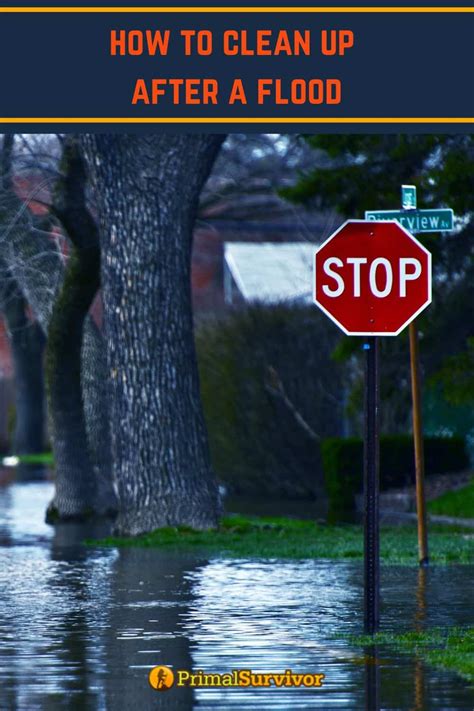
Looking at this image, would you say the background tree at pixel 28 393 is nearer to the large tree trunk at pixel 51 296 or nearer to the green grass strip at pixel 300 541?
the large tree trunk at pixel 51 296

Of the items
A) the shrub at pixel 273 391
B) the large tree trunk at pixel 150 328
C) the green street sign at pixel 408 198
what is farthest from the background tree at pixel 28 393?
the green street sign at pixel 408 198

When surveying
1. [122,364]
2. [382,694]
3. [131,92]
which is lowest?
[382,694]

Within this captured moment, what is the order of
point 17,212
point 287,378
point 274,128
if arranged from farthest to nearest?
point 287,378 → point 17,212 → point 274,128

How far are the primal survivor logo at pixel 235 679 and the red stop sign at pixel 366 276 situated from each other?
7.63ft

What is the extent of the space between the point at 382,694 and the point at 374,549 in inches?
72.1

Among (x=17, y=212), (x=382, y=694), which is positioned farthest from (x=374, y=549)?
(x=17, y=212)

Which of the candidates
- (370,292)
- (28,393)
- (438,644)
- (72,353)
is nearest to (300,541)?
(72,353)

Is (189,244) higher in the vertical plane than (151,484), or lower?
higher

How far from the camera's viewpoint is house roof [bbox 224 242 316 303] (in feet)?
134

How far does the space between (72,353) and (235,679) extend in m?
16.0

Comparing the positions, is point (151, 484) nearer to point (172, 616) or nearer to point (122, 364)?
point (122, 364)

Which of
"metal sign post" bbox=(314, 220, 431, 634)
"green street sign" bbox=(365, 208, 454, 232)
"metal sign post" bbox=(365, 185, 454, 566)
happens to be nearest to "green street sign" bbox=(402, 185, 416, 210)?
"metal sign post" bbox=(365, 185, 454, 566)

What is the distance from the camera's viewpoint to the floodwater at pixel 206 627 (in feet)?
31.2

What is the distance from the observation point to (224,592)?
14.7 meters
